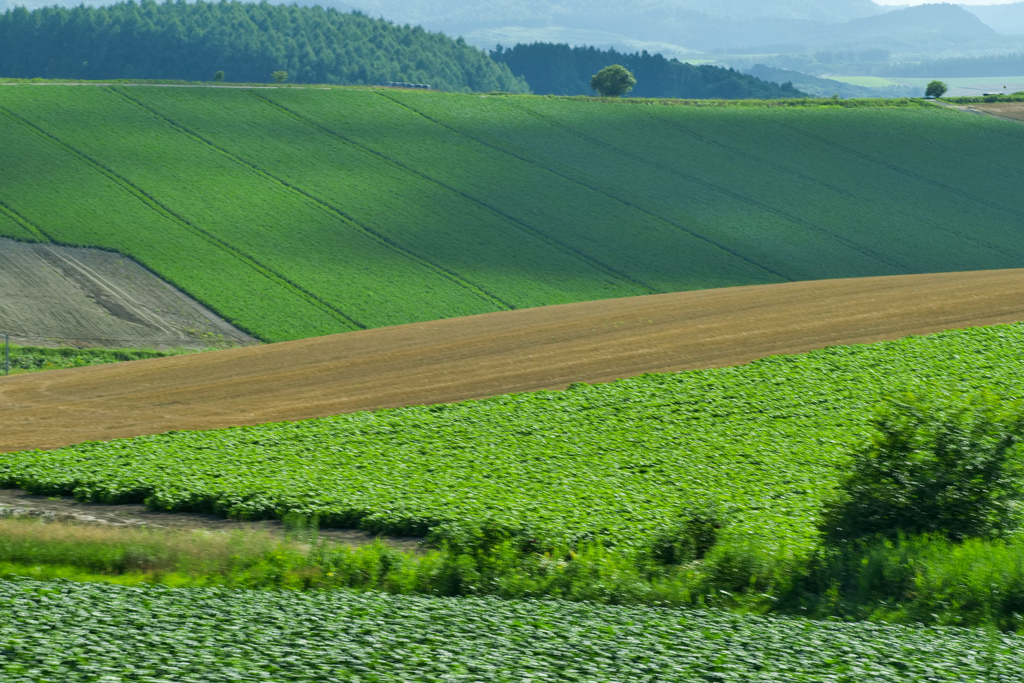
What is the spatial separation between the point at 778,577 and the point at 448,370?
65.3ft

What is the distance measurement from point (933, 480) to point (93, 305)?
4170cm

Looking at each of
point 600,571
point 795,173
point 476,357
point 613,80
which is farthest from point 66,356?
point 613,80

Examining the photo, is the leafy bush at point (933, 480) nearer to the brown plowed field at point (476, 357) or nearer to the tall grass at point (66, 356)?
the brown plowed field at point (476, 357)

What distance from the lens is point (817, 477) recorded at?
22.9 metres

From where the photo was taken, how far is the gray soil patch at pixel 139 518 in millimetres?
20016

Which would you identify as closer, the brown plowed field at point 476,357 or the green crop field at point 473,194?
the brown plowed field at point 476,357

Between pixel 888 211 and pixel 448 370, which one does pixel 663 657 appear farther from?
pixel 888 211

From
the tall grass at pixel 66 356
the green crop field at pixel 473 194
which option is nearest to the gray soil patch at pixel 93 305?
the tall grass at pixel 66 356

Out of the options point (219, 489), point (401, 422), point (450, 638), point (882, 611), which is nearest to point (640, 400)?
point (401, 422)

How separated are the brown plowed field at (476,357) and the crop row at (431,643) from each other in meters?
16.3

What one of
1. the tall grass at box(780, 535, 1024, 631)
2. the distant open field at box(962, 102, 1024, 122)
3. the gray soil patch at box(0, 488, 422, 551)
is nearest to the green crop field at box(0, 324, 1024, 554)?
the gray soil patch at box(0, 488, 422, 551)

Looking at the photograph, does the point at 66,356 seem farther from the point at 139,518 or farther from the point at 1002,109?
the point at 1002,109

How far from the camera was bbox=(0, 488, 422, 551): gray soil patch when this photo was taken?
2002cm

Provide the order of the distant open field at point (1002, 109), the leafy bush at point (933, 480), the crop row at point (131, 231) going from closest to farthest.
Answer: the leafy bush at point (933, 480) → the crop row at point (131, 231) → the distant open field at point (1002, 109)
